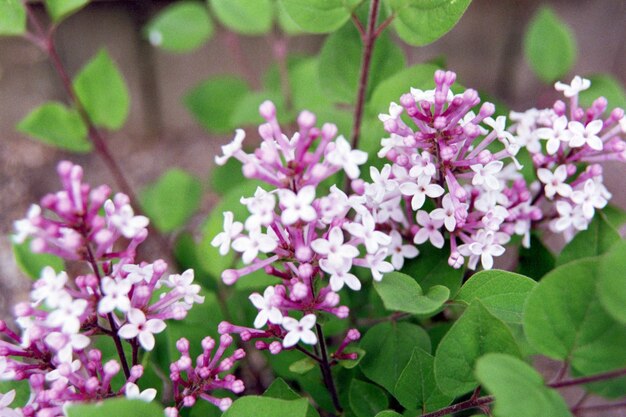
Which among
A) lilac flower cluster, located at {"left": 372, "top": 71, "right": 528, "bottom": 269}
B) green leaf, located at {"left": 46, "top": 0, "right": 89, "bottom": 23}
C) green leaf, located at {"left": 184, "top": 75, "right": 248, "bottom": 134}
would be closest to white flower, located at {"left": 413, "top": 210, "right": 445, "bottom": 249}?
lilac flower cluster, located at {"left": 372, "top": 71, "right": 528, "bottom": 269}

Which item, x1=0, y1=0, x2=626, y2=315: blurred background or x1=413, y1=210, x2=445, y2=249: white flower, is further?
x1=0, y1=0, x2=626, y2=315: blurred background

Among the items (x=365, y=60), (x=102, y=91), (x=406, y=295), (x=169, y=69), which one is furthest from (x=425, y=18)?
(x=169, y=69)

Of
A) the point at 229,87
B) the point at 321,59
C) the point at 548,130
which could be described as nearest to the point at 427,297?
the point at 548,130

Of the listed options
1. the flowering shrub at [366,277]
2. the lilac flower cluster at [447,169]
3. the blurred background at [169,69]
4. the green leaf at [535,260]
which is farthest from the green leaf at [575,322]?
the blurred background at [169,69]

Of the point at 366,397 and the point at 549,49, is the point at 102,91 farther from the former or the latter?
the point at 549,49

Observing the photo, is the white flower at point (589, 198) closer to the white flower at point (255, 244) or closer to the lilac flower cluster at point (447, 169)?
the lilac flower cluster at point (447, 169)

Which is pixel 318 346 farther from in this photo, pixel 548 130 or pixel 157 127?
pixel 157 127

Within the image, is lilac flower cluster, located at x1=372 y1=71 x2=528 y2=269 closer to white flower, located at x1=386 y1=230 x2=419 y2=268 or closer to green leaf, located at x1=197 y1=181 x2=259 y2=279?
white flower, located at x1=386 y1=230 x2=419 y2=268
